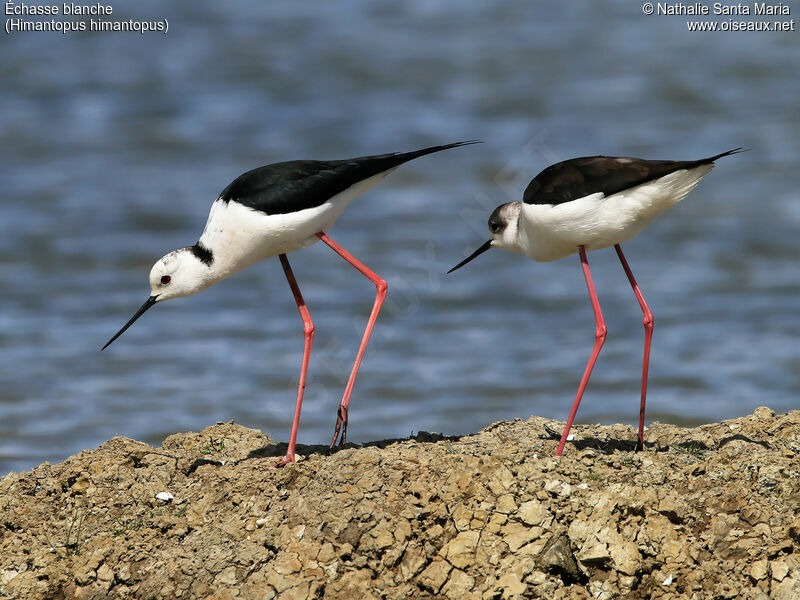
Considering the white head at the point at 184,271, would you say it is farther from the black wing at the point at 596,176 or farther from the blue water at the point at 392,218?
the blue water at the point at 392,218

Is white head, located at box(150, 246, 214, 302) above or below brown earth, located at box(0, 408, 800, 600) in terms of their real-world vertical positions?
above

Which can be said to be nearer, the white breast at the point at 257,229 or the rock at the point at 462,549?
the rock at the point at 462,549

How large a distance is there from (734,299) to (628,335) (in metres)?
1.29

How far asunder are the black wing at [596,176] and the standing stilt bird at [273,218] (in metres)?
0.56

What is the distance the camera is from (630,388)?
8039 mm

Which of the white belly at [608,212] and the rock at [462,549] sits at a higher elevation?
the white belly at [608,212]

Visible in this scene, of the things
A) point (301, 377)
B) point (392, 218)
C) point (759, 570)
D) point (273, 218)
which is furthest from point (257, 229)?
point (392, 218)

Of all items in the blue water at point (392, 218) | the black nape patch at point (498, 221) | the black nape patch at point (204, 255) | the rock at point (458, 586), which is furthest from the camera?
the blue water at point (392, 218)

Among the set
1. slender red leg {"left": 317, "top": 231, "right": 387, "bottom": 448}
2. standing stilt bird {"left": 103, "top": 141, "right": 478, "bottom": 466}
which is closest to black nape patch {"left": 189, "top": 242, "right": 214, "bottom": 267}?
standing stilt bird {"left": 103, "top": 141, "right": 478, "bottom": 466}

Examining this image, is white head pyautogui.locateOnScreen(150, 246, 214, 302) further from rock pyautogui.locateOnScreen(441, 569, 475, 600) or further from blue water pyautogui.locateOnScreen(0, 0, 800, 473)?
rock pyautogui.locateOnScreen(441, 569, 475, 600)

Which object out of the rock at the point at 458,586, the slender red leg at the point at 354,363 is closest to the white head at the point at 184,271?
the slender red leg at the point at 354,363

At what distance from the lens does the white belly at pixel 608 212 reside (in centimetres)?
494

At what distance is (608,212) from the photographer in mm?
5000

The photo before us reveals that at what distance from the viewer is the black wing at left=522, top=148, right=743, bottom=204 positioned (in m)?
4.90
